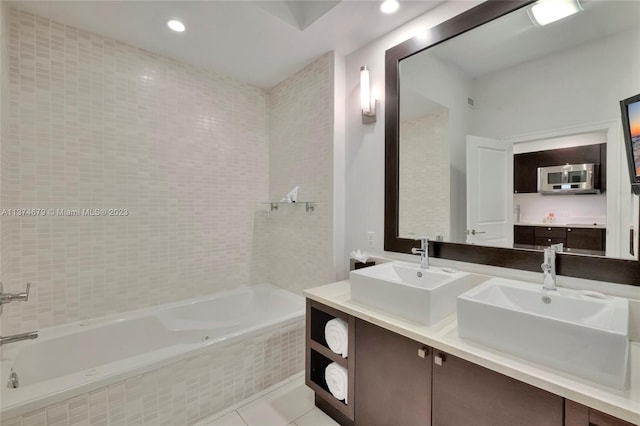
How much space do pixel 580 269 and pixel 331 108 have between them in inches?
72.0

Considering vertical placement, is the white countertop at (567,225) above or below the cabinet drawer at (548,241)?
above

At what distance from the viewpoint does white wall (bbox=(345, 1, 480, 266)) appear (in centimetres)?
200

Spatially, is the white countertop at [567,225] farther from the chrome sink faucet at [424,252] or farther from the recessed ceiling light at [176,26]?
the recessed ceiling light at [176,26]

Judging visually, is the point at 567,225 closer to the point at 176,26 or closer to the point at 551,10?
the point at 551,10

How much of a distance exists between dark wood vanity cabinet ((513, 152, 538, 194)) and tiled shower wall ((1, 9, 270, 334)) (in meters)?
1.30

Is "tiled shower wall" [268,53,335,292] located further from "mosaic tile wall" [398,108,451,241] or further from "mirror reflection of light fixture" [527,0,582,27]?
"mirror reflection of light fixture" [527,0,582,27]

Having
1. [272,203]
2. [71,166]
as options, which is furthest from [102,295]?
[272,203]

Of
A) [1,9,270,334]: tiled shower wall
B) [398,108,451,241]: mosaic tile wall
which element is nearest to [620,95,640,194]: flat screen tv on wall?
[398,108,451,241]: mosaic tile wall

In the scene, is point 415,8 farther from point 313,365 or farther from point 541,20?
point 313,365

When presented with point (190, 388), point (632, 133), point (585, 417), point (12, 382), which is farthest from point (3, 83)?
point (632, 133)

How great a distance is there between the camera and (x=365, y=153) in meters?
2.12

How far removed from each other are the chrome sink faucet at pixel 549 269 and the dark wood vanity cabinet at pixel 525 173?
0.32 metres

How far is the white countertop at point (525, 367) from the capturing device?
2.46 ft

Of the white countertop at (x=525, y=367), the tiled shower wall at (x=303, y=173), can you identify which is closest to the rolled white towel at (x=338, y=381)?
the white countertop at (x=525, y=367)
